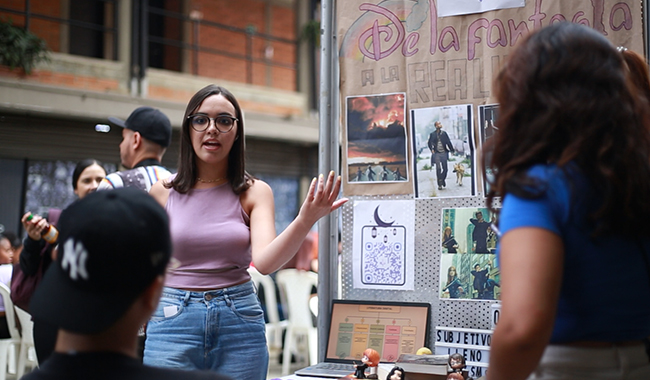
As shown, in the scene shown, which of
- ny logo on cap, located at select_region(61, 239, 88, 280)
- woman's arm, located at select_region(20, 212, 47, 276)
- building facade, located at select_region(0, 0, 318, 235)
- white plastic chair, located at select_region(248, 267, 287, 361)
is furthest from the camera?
building facade, located at select_region(0, 0, 318, 235)

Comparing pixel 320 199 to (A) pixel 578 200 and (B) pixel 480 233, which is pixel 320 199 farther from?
(A) pixel 578 200

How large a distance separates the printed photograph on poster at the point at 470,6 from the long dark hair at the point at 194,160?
88 centimetres

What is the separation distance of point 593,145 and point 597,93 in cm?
9

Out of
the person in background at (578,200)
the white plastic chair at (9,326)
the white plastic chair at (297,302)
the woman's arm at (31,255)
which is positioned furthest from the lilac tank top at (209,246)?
the white plastic chair at (297,302)

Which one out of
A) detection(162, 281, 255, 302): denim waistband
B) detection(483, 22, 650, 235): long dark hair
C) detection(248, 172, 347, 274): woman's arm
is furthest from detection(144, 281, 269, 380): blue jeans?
detection(483, 22, 650, 235): long dark hair

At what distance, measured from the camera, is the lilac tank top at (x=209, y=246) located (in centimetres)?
222

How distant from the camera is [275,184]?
42.1 ft

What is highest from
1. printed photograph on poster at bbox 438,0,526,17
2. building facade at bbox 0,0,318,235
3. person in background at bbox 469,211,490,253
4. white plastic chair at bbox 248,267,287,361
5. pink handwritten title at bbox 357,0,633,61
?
building facade at bbox 0,0,318,235

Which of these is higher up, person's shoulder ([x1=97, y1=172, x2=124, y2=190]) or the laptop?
person's shoulder ([x1=97, y1=172, x2=124, y2=190])

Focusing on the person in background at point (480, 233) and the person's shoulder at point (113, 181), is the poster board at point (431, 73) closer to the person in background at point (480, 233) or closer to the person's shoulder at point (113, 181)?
the person in background at point (480, 233)

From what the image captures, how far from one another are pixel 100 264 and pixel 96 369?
174 millimetres

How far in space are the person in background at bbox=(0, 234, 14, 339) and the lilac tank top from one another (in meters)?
4.11

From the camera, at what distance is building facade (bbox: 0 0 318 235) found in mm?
9312

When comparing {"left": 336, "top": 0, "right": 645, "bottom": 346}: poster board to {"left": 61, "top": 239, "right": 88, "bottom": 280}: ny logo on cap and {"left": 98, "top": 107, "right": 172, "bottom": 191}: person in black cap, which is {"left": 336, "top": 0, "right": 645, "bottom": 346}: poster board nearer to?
{"left": 98, "top": 107, "right": 172, "bottom": 191}: person in black cap
